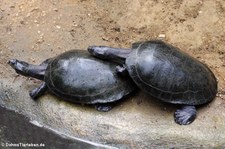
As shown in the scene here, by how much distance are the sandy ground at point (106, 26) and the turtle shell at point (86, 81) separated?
0.59 metres

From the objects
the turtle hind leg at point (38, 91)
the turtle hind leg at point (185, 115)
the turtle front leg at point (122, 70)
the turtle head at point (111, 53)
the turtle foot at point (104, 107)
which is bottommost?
the turtle hind leg at point (38, 91)

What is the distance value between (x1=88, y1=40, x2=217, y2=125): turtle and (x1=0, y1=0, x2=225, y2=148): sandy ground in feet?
2.23

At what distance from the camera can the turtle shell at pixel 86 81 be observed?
15.1 feet

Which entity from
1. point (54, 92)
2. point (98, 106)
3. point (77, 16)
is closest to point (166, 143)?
point (98, 106)

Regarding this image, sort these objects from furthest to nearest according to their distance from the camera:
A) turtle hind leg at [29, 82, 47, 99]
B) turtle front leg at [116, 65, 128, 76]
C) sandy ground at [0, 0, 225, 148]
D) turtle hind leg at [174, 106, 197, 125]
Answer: sandy ground at [0, 0, 225, 148] → turtle hind leg at [29, 82, 47, 99] → turtle front leg at [116, 65, 128, 76] → turtle hind leg at [174, 106, 197, 125]

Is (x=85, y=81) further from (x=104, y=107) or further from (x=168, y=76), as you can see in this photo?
(x=168, y=76)

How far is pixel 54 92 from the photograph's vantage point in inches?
188

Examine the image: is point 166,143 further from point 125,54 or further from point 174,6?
point 174,6

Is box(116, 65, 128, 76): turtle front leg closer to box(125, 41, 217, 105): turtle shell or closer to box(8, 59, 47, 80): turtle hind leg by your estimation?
box(125, 41, 217, 105): turtle shell

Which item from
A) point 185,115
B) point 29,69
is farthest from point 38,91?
point 185,115

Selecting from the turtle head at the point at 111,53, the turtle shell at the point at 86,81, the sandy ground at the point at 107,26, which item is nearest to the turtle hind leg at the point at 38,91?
the turtle shell at the point at 86,81

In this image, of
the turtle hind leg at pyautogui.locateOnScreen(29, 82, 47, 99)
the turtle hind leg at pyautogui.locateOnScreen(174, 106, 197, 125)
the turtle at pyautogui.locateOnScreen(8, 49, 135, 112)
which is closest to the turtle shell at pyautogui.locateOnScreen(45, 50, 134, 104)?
the turtle at pyautogui.locateOnScreen(8, 49, 135, 112)

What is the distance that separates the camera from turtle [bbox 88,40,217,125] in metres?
4.43

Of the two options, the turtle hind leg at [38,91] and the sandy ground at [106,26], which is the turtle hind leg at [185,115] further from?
the turtle hind leg at [38,91]
